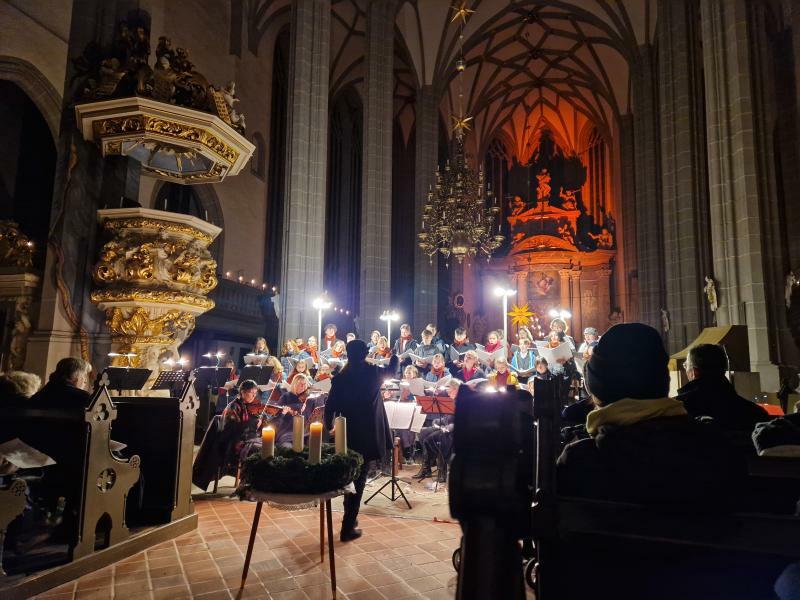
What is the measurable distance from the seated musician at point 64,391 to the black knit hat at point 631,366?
317 cm

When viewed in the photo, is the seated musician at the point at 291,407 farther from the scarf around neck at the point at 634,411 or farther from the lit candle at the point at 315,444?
the scarf around neck at the point at 634,411

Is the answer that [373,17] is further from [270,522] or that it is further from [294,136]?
[270,522]

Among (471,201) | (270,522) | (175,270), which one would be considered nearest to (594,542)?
(270,522)

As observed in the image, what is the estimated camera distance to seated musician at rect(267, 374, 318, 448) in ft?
19.0

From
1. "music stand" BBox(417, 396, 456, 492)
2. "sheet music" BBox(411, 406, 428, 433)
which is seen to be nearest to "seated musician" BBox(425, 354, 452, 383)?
"music stand" BBox(417, 396, 456, 492)

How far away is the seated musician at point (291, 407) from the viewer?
5793 millimetres

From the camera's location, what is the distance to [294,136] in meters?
11.0

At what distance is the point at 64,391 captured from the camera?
3531 millimetres

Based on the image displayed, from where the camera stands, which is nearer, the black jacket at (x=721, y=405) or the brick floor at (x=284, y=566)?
the black jacket at (x=721, y=405)

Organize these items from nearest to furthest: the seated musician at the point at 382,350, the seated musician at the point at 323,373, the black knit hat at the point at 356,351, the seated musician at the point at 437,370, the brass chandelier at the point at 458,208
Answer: the black knit hat at the point at 356,351 → the seated musician at the point at 323,373 → the seated musician at the point at 437,370 → the seated musician at the point at 382,350 → the brass chandelier at the point at 458,208

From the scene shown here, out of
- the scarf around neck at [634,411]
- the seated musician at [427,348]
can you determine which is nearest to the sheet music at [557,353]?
the seated musician at [427,348]

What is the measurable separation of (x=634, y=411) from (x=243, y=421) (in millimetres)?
5018

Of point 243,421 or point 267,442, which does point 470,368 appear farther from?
point 267,442

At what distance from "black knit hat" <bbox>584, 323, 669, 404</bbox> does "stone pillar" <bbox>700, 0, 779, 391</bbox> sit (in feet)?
24.7
